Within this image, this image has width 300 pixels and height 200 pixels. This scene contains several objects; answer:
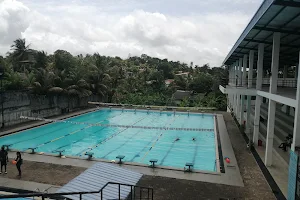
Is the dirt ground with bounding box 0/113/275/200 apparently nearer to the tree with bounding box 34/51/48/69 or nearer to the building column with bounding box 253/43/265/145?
the building column with bounding box 253/43/265/145

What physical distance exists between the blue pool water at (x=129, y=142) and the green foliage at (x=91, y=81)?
4304mm

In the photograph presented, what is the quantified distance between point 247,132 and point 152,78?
21.9 meters

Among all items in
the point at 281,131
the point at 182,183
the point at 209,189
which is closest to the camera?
the point at 209,189

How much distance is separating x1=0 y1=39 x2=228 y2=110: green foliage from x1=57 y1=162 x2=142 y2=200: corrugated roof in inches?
685

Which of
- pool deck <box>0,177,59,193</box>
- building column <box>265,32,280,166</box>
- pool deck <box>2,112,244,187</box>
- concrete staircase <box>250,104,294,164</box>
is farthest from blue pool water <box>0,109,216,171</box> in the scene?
pool deck <box>0,177,59,193</box>

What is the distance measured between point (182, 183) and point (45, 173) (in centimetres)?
508

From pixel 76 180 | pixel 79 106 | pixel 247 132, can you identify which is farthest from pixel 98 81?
pixel 76 180

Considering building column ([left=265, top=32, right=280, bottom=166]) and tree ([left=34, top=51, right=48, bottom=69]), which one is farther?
tree ([left=34, top=51, right=48, bottom=69])

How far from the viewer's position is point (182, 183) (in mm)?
8641

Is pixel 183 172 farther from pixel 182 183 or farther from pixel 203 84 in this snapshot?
pixel 203 84

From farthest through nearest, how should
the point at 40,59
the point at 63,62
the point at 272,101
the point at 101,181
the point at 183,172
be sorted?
the point at 40,59, the point at 63,62, the point at 272,101, the point at 183,172, the point at 101,181

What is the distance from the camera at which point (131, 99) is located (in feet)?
103

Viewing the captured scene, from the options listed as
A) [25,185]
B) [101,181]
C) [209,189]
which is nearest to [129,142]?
[25,185]

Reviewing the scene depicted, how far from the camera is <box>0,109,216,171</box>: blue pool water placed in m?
13.4
